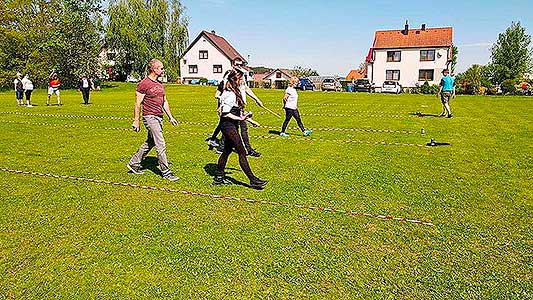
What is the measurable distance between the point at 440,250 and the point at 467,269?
440 mm

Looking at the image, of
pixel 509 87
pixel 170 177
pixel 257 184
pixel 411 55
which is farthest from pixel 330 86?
pixel 257 184

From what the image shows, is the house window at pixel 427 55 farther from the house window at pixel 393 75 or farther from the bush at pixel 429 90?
the bush at pixel 429 90

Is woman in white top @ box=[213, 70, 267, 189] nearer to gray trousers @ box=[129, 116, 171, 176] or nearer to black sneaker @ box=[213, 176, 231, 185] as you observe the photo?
black sneaker @ box=[213, 176, 231, 185]

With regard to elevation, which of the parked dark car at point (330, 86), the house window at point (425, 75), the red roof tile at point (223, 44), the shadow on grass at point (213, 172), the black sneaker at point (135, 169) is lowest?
the shadow on grass at point (213, 172)

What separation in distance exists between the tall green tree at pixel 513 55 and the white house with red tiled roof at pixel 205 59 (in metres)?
38.6

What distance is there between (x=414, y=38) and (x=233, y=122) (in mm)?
62183

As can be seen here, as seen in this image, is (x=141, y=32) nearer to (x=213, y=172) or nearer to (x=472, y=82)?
(x=472, y=82)

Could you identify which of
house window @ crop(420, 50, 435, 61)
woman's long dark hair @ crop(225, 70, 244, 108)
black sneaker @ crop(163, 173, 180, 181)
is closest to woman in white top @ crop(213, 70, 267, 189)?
woman's long dark hair @ crop(225, 70, 244, 108)

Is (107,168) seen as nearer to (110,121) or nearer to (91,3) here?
(110,121)

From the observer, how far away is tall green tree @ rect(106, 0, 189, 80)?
179ft

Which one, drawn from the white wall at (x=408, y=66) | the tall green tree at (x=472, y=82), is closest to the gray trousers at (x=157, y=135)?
the tall green tree at (x=472, y=82)

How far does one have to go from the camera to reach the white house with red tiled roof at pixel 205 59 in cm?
7075

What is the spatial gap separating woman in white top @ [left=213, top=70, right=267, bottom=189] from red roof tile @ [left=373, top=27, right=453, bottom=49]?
6032 centimetres

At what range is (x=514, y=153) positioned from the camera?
9.98 metres
